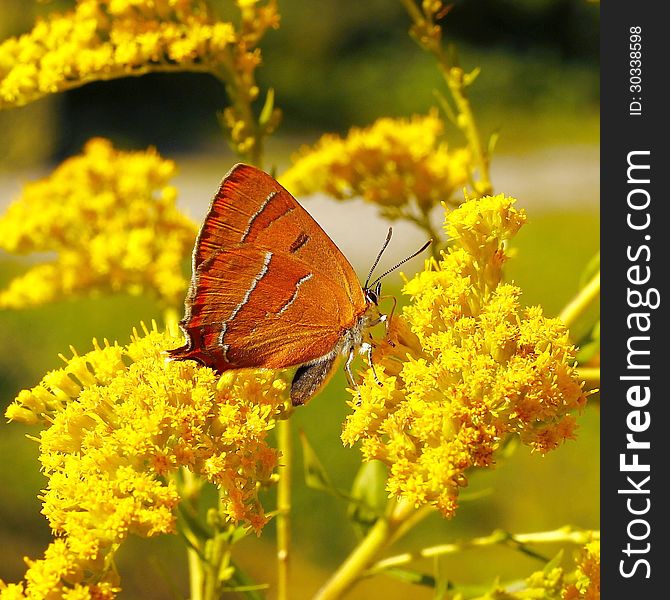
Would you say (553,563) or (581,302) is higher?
(581,302)

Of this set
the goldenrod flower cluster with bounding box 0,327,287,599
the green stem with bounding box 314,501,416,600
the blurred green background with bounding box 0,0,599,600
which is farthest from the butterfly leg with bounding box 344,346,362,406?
the blurred green background with bounding box 0,0,599,600

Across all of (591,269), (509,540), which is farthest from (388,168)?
(509,540)

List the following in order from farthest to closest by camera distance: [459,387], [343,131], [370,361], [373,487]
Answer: [343,131] < [373,487] < [370,361] < [459,387]

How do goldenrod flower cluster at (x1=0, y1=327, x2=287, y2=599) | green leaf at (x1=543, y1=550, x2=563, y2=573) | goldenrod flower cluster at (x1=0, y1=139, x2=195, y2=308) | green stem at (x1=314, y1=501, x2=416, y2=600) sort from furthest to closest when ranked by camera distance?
goldenrod flower cluster at (x1=0, y1=139, x2=195, y2=308) < green stem at (x1=314, y1=501, x2=416, y2=600) < green leaf at (x1=543, y1=550, x2=563, y2=573) < goldenrod flower cluster at (x1=0, y1=327, x2=287, y2=599)

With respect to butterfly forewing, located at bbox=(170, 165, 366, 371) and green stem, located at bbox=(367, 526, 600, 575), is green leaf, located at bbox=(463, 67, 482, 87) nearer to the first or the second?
butterfly forewing, located at bbox=(170, 165, 366, 371)

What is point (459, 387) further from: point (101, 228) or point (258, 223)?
point (101, 228)

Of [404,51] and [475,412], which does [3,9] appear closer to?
[404,51]

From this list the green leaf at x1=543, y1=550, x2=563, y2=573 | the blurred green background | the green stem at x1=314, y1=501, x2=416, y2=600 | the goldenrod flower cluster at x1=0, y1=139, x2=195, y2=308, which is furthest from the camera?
the blurred green background

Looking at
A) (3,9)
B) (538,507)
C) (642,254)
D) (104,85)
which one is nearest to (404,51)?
(104,85)
